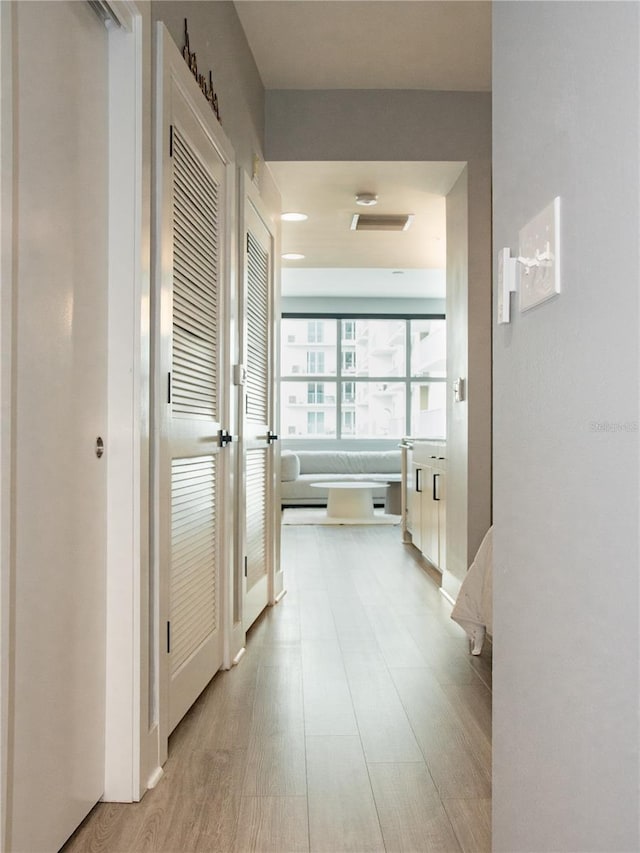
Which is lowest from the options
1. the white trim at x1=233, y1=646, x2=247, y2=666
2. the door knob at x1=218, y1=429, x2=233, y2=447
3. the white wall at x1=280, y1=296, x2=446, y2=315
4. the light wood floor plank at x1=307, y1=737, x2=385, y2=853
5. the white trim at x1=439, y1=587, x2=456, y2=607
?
the white trim at x1=439, y1=587, x2=456, y2=607

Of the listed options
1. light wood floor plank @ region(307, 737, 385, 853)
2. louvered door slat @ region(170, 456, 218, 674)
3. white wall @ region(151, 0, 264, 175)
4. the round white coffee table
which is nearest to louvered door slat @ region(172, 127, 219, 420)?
louvered door slat @ region(170, 456, 218, 674)

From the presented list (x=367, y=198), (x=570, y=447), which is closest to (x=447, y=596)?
(x=367, y=198)

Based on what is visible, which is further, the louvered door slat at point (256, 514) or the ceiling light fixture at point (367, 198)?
the ceiling light fixture at point (367, 198)

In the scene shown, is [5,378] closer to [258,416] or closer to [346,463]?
[258,416]

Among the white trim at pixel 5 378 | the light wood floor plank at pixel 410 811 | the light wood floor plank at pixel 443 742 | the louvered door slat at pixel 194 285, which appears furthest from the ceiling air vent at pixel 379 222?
the white trim at pixel 5 378

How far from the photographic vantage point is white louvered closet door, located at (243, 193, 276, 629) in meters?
3.50

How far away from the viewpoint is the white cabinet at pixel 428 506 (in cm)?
479

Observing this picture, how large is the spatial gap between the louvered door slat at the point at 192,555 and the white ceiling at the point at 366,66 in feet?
6.63

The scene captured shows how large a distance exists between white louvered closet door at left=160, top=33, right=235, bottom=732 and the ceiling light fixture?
1792 mm

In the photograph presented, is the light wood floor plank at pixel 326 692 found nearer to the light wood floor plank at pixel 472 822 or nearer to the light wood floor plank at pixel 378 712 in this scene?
the light wood floor plank at pixel 378 712

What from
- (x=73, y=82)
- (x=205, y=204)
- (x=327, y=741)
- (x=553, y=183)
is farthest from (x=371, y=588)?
(x=553, y=183)

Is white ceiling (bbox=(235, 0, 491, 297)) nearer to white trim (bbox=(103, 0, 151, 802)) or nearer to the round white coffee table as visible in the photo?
white trim (bbox=(103, 0, 151, 802))

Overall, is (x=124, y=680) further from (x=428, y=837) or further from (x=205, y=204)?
(x=205, y=204)

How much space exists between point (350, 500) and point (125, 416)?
6.34 metres
